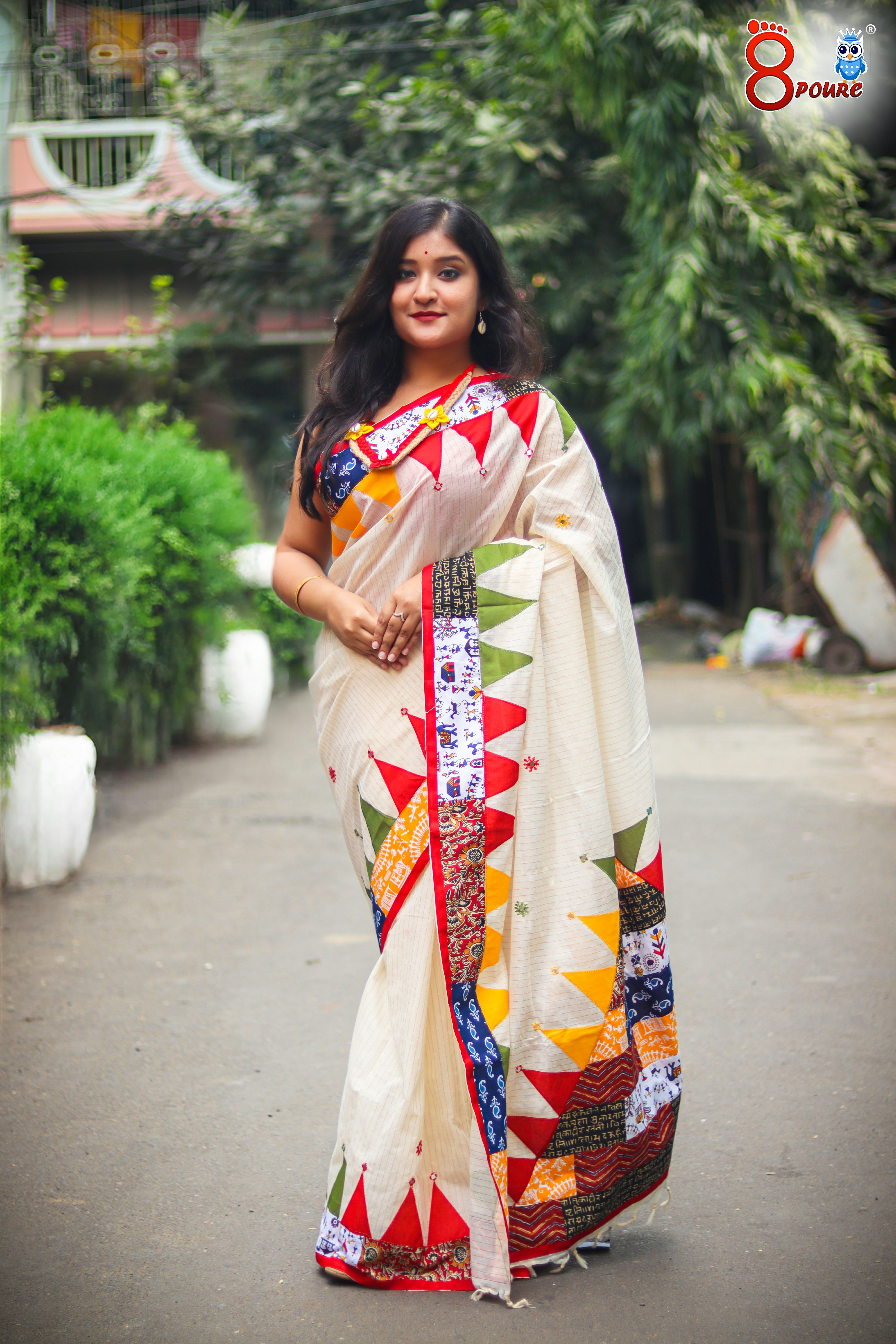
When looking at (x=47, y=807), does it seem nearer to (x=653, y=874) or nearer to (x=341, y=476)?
(x=341, y=476)

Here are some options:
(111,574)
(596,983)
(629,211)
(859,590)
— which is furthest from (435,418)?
(629,211)

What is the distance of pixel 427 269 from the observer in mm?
2057

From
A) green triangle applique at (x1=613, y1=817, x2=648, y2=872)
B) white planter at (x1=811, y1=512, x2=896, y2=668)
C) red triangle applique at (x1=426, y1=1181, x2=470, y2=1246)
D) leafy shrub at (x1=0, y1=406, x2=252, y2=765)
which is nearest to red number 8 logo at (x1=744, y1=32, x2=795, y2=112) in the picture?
white planter at (x1=811, y1=512, x2=896, y2=668)

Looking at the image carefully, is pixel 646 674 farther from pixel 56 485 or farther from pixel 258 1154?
pixel 258 1154

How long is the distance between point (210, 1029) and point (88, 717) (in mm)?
2415

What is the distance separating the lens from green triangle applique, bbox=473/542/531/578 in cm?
198

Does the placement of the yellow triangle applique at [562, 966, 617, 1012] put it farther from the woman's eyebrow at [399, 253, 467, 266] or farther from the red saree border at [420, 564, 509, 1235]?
the woman's eyebrow at [399, 253, 467, 266]

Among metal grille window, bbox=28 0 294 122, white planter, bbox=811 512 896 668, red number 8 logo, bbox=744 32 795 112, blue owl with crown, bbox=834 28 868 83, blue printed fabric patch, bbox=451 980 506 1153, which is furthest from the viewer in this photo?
metal grille window, bbox=28 0 294 122

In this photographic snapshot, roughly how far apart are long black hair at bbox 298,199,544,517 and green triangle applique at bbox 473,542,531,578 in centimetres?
33

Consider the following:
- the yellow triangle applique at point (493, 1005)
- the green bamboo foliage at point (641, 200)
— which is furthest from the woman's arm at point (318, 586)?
the green bamboo foliage at point (641, 200)

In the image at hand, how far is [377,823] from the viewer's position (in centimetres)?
201

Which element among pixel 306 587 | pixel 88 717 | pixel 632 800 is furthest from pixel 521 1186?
pixel 88 717

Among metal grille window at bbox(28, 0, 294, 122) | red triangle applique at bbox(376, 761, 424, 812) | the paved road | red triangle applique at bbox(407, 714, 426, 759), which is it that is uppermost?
metal grille window at bbox(28, 0, 294, 122)

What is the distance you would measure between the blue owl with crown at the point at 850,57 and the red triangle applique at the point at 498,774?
7.96 metres
